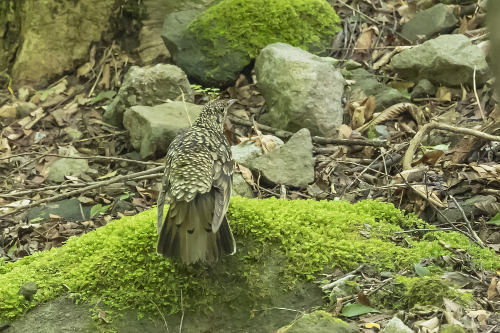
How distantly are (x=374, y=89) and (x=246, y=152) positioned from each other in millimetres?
2219

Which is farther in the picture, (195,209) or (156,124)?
(156,124)

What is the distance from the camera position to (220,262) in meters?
4.00

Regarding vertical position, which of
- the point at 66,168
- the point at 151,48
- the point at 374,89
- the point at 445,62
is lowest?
the point at 66,168

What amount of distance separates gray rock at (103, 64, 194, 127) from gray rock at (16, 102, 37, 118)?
68.9 inches

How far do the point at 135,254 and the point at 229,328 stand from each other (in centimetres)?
82

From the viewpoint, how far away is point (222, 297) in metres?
3.94

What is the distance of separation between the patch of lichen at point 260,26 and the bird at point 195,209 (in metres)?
4.39

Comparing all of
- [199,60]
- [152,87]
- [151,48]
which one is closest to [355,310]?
[152,87]

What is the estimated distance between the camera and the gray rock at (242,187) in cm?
602

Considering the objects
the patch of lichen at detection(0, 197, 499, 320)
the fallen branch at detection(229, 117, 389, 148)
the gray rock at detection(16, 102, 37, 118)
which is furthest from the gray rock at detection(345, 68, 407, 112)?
the gray rock at detection(16, 102, 37, 118)

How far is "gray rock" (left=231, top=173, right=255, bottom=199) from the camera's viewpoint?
6023 mm

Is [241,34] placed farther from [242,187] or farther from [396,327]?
[396,327]

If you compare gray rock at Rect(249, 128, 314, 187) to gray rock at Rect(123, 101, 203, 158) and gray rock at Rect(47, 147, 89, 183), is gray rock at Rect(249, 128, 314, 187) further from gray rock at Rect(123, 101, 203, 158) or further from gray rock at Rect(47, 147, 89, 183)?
gray rock at Rect(47, 147, 89, 183)

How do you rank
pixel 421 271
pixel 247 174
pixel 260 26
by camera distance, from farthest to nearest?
pixel 260 26
pixel 247 174
pixel 421 271
